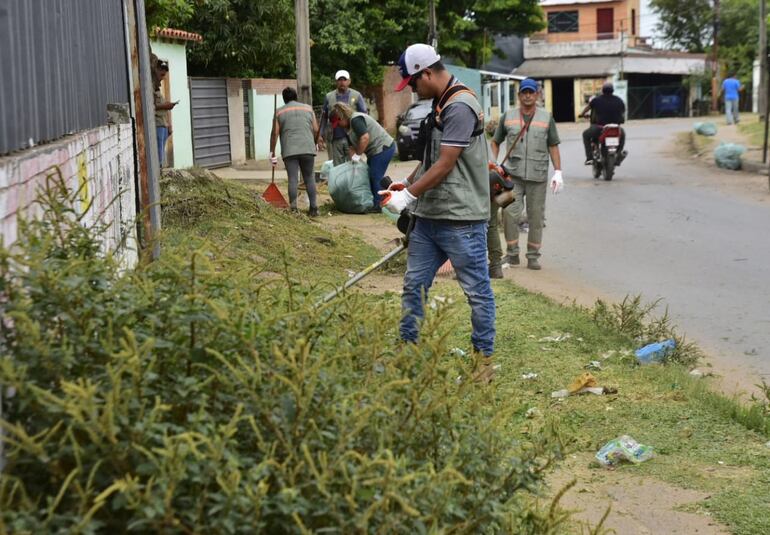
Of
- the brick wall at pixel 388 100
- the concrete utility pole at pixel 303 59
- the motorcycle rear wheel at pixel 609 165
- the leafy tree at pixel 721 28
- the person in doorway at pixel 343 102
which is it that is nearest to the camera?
the person in doorway at pixel 343 102

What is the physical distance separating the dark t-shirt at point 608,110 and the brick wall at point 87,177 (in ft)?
43.3

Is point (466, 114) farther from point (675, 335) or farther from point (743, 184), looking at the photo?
point (743, 184)

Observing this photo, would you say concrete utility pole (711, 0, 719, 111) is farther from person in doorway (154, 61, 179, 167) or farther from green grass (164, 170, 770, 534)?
green grass (164, 170, 770, 534)

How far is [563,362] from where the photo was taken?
6.95m

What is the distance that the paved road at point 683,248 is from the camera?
846 cm

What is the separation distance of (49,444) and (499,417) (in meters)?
1.24

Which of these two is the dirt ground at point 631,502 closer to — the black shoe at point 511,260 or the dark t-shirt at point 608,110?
the black shoe at point 511,260

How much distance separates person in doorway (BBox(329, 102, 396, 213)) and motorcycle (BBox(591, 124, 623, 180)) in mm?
6466

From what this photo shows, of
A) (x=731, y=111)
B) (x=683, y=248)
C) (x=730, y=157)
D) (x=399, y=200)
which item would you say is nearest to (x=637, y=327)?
(x=399, y=200)

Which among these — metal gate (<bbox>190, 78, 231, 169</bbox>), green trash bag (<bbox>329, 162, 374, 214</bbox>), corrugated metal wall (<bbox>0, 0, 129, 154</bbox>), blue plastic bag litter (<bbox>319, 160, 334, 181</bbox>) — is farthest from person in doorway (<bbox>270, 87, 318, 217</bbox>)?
metal gate (<bbox>190, 78, 231, 169</bbox>)

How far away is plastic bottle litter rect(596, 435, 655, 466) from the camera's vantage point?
17.0 ft

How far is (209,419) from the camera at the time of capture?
8.47 feet

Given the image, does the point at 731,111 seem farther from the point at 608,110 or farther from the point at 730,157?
the point at 608,110

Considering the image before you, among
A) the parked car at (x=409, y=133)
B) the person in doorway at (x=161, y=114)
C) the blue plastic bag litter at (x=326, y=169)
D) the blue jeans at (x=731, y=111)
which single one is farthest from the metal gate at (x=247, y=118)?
the blue jeans at (x=731, y=111)
